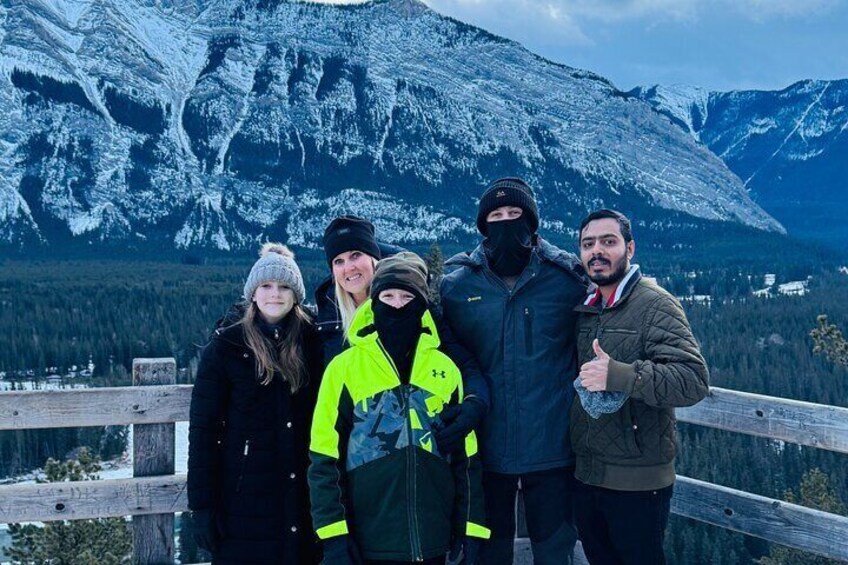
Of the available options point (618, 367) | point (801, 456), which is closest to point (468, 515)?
point (618, 367)

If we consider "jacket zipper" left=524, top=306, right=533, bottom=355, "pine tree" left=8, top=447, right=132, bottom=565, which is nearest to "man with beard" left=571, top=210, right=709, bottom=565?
"jacket zipper" left=524, top=306, right=533, bottom=355

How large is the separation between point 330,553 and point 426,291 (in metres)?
1.53

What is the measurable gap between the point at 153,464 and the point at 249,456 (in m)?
1.17

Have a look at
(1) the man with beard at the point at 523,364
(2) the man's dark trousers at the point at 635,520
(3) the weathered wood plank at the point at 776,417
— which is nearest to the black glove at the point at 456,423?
(1) the man with beard at the point at 523,364

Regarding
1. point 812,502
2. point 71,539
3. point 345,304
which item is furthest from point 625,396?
point 812,502

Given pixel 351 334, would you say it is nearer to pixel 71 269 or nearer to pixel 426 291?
pixel 426 291

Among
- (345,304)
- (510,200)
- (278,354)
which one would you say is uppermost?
(510,200)

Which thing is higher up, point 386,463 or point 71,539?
point 386,463

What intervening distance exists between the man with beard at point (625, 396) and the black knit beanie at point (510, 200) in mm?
367

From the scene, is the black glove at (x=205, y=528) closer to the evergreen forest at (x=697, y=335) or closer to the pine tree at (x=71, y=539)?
the pine tree at (x=71, y=539)

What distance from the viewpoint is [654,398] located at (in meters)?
4.44

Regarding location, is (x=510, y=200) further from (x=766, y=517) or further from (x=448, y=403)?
(x=766, y=517)

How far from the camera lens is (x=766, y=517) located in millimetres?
5352

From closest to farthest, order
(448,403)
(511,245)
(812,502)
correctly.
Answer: (448,403)
(511,245)
(812,502)
